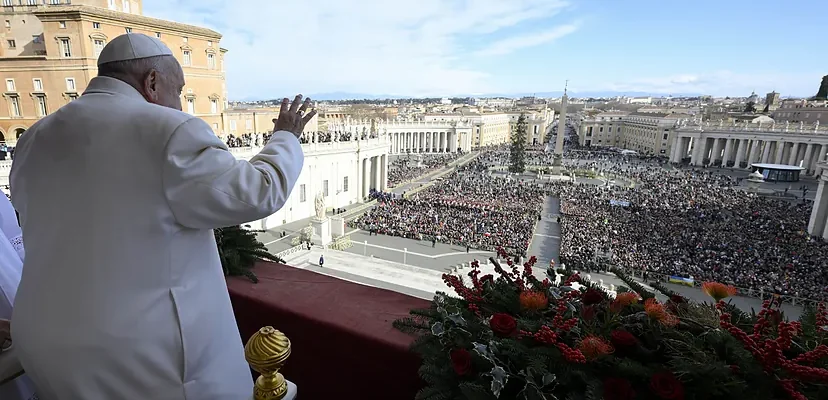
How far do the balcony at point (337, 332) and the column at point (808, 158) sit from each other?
66.4 metres

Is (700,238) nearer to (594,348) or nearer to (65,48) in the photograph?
(594,348)

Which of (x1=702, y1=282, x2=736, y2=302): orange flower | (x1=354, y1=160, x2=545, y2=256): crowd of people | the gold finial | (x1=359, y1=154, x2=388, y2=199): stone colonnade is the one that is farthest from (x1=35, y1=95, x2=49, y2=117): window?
(x1=702, y1=282, x2=736, y2=302): orange flower

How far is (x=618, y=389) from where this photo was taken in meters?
1.35

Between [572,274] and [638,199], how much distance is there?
3298cm

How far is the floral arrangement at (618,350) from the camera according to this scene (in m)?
1.35

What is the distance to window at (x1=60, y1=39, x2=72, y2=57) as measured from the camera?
20.8 metres

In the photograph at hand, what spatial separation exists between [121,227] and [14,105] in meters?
28.7

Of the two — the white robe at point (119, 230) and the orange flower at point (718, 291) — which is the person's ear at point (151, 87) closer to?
the white robe at point (119, 230)

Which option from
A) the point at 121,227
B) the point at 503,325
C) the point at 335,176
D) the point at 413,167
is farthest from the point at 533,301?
the point at 413,167

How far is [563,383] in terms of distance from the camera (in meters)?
1.45

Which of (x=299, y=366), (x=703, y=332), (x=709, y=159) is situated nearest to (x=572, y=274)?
(x=703, y=332)

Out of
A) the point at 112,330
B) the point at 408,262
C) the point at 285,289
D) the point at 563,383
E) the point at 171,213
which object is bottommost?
the point at 408,262

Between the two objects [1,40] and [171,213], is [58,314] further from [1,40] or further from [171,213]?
[1,40]

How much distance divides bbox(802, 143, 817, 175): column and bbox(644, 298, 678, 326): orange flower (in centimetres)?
6590
